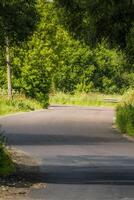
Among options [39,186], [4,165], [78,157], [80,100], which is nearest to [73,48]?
[80,100]

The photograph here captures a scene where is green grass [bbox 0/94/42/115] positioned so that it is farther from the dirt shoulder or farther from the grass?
the grass

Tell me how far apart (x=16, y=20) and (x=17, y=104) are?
45899 mm

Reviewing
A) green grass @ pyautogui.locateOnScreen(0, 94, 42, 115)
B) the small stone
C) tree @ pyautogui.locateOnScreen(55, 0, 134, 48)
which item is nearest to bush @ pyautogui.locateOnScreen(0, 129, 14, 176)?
the small stone

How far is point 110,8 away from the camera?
2703cm

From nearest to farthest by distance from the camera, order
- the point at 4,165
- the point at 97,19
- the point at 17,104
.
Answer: the point at 4,165 < the point at 97,19 < the point at 17,104

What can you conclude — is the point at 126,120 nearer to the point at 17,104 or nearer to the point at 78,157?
the point at 78,157

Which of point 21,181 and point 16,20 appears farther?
point 16,20

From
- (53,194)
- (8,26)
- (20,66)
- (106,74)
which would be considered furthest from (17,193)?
(106,74)

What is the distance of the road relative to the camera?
53.1ft

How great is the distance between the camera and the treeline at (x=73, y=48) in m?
27.3

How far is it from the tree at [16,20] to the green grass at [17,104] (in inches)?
1529

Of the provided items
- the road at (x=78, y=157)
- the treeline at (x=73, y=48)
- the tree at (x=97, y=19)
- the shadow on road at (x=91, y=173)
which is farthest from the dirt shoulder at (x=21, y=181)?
the tree at (x=97, y=19)

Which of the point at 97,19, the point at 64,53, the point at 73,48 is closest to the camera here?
the point at 97,19

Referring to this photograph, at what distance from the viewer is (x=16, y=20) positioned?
60.2 feet
